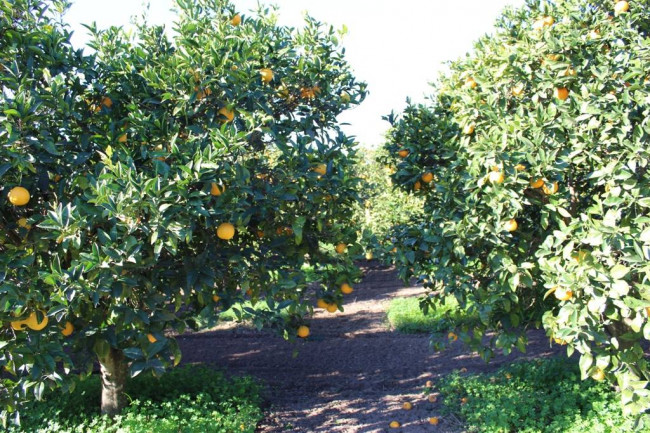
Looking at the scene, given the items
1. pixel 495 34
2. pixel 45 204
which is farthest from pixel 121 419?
pixel 495 34

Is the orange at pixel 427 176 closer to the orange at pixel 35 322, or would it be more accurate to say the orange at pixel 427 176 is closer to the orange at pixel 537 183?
the orange at pixel 537 183

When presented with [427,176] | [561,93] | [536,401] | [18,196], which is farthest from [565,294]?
[18,196]

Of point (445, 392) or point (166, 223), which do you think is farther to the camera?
point (445, 392)

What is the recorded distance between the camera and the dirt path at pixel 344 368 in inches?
161

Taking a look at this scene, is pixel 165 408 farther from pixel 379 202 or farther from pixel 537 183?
pixel 379 202

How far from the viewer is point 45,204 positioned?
103 inches

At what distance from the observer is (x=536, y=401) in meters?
3.89

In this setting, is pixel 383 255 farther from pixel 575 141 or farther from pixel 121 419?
pixel 121 419

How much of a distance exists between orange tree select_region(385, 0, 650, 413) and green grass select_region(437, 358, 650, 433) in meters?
0.44

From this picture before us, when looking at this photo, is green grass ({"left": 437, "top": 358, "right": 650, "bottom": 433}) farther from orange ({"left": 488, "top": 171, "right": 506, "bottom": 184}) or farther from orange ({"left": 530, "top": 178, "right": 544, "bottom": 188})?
orange ({"left": 488, "top": 171, "right": 506, "bottom": 184})

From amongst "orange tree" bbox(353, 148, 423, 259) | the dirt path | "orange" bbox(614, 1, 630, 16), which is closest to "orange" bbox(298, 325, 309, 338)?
the dirt path

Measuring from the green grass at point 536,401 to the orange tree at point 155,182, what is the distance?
5.25 ft

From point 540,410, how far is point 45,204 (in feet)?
11.9

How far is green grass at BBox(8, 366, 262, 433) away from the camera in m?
3.46
